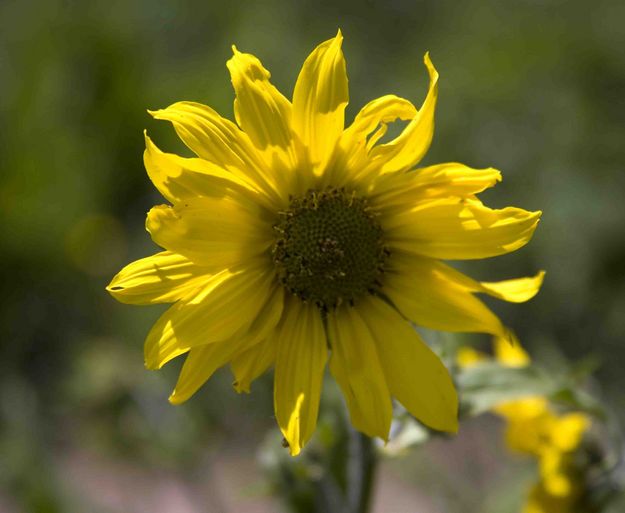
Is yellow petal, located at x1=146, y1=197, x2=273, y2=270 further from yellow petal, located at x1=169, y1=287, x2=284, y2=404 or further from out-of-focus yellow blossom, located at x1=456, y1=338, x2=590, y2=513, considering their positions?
out-of-focus yellow blossom, located at x1=456, y1=338, x2=590, y2=513

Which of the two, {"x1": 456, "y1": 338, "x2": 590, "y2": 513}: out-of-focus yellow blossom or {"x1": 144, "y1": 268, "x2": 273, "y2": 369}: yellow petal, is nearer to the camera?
{"x1": 144, "y1": 268, "x2": 273, "y2": 369}: yellow petal

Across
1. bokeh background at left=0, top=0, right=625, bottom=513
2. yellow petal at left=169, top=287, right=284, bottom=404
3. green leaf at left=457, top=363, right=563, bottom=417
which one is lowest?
bokeh background at left=0, top=0, right=625, bottom=513

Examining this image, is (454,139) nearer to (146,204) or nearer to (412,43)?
(412,43)

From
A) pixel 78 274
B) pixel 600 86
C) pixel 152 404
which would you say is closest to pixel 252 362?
pixel 152 404

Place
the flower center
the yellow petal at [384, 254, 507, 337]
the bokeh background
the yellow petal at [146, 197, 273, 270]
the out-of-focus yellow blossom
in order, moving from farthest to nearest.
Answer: the bokeh background → the out-of-focus yellow blossom → the flower center → the yellow petal at [384, 254, 507, 337] → the yellow petal at [146, 197, 273, 270]

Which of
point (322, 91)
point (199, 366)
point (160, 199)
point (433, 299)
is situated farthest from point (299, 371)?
point (160, 199)

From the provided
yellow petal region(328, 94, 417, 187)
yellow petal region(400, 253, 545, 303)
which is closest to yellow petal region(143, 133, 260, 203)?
yellow petal region(328, 94, 417, 187)

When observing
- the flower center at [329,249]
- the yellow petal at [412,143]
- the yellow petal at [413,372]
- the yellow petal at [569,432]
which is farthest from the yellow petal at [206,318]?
the yellow petal at [569,432]

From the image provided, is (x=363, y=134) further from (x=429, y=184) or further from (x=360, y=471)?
(x=360, y=471)
